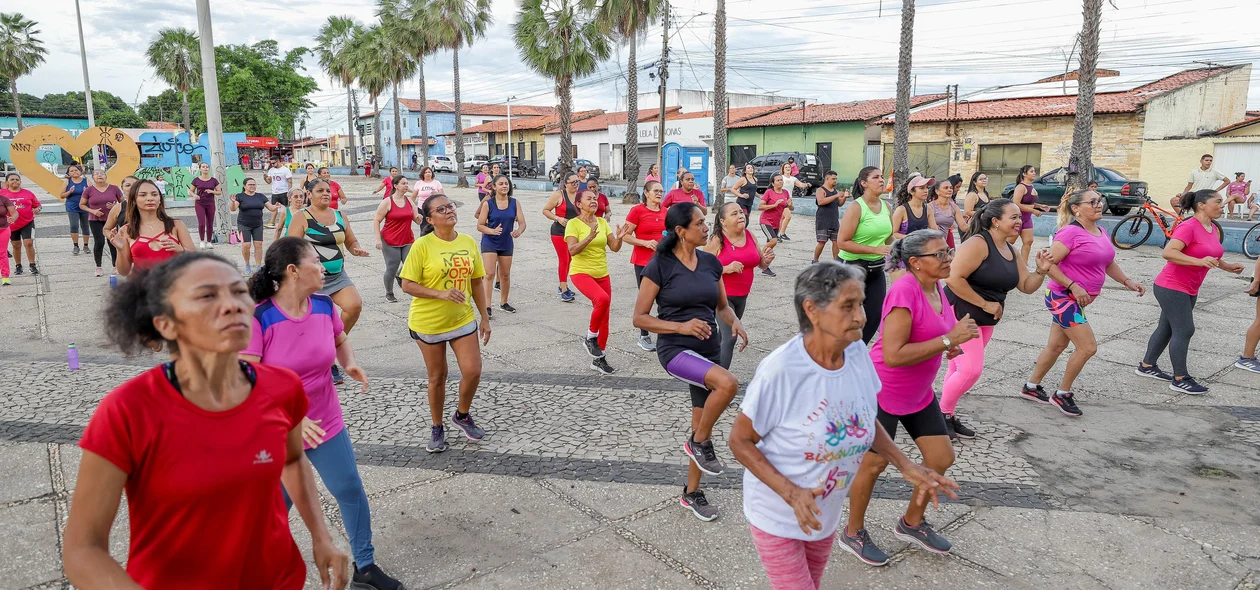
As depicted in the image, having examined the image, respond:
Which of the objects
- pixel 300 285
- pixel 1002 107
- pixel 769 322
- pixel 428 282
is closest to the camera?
pixel 300 285

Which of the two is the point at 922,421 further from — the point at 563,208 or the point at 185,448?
the point at 563,208

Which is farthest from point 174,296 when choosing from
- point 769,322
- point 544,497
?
point 769,322

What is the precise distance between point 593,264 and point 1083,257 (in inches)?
158

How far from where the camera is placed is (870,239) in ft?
20.8

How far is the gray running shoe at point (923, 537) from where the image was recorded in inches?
144

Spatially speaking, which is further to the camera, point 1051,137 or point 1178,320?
point 1051,137

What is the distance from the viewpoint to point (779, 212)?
1246cm

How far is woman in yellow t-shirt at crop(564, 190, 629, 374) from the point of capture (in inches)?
273

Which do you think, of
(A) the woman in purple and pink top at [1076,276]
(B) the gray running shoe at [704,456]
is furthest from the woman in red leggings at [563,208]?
(B) the gray running shoe at [704,456]

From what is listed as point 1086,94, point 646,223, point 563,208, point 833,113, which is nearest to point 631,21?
point 1086,94

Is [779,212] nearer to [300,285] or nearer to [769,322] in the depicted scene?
[769,322]

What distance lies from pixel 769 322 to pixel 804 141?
33.3 m

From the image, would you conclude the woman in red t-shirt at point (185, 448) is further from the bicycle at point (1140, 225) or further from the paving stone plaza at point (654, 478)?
the bicycle at point (1140, 225)

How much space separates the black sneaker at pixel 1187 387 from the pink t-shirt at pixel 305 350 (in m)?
6.53
